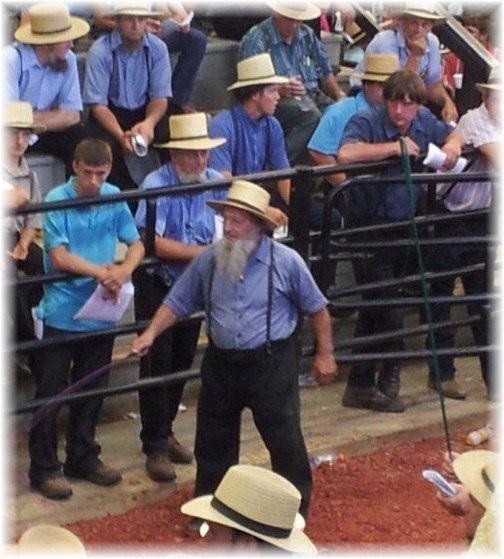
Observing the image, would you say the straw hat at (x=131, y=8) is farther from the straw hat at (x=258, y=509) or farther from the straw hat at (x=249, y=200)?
the straw hat at (x=258, y=509)

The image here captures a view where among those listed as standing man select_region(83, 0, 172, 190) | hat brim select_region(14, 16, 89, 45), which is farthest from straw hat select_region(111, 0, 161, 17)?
hat brim select_region(14, 16, 89, 45)

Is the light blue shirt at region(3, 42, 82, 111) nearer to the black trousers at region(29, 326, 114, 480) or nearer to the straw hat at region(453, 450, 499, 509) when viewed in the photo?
the black trousers at region(29, 326, 114, 480)

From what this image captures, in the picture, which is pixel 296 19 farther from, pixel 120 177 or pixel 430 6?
pixel 120 177

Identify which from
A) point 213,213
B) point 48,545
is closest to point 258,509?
point 48,545

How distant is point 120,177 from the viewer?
9.53 m

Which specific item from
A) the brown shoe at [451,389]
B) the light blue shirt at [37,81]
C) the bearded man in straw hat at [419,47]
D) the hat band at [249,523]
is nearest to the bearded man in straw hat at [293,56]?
the bearded man in straw hat at [419,47]

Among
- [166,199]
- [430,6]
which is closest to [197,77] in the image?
[430,6]

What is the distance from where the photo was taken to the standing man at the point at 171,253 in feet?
26.8

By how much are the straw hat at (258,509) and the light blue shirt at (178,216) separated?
2.91 meters

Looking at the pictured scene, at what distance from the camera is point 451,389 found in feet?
31.9

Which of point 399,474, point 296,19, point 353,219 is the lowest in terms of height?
point 399,474

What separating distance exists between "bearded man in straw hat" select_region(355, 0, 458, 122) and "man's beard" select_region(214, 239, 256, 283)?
10.2 ft

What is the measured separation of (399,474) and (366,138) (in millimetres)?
1845

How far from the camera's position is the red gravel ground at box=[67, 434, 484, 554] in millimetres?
7840
